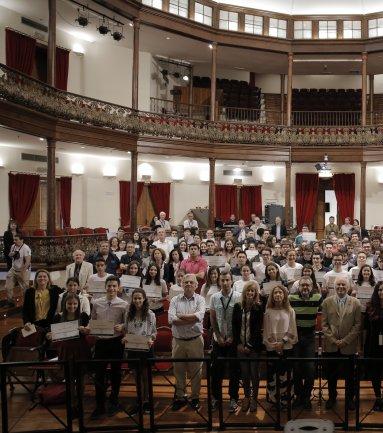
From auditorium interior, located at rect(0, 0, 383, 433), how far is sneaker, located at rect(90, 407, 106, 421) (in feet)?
18.7

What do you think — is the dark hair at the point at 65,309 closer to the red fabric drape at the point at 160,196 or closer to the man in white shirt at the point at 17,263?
the man in white shirt at the point at 17,263

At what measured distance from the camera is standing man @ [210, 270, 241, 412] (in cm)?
582

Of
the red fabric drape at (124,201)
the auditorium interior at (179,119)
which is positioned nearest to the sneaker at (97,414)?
the auditorium interior at (179,119)

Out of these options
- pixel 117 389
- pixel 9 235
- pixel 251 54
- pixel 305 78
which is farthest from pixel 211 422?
pixel 305 78

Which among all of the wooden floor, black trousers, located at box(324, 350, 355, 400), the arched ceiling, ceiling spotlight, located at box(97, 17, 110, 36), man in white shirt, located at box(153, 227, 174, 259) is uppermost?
the arched ceiling

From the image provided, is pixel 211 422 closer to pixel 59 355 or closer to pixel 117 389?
pixel 117 389

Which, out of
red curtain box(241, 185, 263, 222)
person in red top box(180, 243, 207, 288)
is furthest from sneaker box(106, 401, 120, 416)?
red curtain box(241, 185, 263, 222)

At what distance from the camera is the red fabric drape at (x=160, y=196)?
2116 centimetres

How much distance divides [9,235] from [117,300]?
646 centimetres

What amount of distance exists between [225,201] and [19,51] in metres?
10.3

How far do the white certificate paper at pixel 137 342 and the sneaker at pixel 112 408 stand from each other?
837mm

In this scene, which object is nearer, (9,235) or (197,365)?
(197,365)

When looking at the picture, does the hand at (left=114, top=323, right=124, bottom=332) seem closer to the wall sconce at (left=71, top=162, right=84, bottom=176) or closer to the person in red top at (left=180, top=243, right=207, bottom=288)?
the person in red top at (left=180, top=243, right=207, bottom=288)

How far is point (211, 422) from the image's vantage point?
17.8ft
